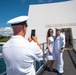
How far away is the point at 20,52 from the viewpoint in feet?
5.84

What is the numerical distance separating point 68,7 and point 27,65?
22445mm

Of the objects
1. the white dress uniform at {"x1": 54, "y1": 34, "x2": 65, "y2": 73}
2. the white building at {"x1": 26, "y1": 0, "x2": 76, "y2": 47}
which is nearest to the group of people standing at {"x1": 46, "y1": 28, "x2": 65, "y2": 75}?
Result: the white dress uniform at {"x1": 54, "y1": 34, "x2": 65, "y2": 73}

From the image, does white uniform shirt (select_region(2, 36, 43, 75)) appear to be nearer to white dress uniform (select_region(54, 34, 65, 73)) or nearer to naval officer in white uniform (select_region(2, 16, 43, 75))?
naval officer in white uniform (select_region(2, 16, 43, 75))

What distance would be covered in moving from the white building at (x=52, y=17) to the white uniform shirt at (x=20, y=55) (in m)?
20.6

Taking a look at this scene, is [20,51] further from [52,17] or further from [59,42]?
[52,17]

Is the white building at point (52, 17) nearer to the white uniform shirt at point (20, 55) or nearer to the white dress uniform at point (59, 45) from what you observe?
the white dress uniform at point (59, 45)

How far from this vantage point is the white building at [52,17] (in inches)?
897

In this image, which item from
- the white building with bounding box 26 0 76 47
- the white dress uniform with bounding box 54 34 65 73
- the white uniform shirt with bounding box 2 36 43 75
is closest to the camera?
the white uniform shirt with bounding box 2 36 43 75

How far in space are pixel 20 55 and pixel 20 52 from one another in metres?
0.03

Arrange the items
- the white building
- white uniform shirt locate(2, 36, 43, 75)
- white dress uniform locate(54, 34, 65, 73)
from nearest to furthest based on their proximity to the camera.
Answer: white uniform shirt locate(2, 36, 43, 75), white dress uniform locate(54, 34, 65, 73), the white building

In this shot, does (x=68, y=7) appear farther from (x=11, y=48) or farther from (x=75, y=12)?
(x=11, y=48)

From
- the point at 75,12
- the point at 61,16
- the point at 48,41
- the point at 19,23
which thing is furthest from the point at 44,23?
the point at 19,23

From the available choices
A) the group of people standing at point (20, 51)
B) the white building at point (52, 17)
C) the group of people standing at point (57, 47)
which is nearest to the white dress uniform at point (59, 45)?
the group of people standing at point (57, 47)

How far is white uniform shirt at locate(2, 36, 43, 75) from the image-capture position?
178 cm
